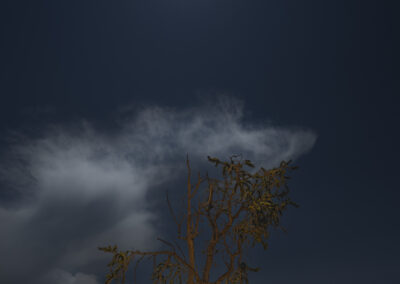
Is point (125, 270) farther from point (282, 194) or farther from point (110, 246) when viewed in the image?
point (282, 194)

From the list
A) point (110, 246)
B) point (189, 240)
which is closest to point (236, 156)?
point (189, 240)

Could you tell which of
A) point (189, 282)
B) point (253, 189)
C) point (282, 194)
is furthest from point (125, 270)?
point (282, 194)

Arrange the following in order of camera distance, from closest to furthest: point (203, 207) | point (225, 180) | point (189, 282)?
point (189, 282)
point (203, 207)
point (225, 180)

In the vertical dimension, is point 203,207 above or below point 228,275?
above

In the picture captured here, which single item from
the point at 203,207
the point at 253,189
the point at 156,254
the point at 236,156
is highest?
the point at 236,156

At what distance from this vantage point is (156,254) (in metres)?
7.52

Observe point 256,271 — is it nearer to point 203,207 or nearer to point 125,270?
point 203,207

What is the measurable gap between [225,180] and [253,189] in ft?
2.32

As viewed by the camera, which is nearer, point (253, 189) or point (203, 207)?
point (203, 207)

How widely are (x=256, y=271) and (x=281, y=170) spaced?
2447mm

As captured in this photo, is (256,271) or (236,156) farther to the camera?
(236,156)

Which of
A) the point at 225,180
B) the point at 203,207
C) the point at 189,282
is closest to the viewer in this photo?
the point at 189,282

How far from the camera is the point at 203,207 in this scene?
26.0 feet

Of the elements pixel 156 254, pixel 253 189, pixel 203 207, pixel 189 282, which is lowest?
pixel 189 282
